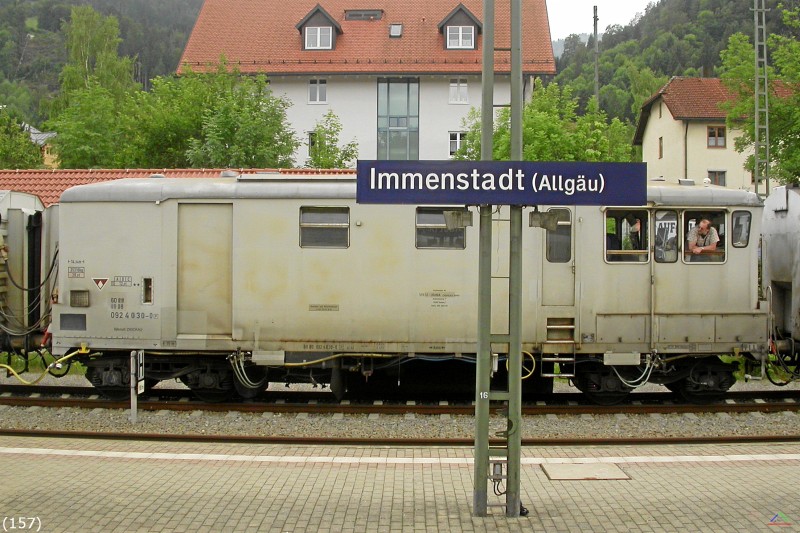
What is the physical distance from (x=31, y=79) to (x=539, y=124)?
17430cm

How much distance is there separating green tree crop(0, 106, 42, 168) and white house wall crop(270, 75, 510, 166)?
13.4 meters

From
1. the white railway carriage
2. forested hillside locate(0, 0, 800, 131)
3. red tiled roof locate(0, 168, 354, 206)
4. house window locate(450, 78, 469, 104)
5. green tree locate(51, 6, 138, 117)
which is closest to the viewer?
the white railway carriage

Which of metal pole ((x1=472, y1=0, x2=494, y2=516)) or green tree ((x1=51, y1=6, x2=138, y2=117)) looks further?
green tree ((x1=51, y1=6, x2=138, y2=117))

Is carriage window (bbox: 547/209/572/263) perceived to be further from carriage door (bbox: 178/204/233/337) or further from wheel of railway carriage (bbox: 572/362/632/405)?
carriage door (bbox: 178/204/233/337)

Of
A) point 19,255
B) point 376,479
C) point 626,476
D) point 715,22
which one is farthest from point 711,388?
point 715,22

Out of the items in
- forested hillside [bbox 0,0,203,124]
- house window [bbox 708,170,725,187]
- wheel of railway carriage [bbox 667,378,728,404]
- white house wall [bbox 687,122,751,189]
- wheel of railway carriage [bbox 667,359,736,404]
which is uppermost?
forested hillside [bbox 0,0,203,124]

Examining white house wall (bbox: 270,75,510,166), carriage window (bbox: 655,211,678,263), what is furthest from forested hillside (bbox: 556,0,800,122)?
carriage window (bbox: 655,211,678,263)

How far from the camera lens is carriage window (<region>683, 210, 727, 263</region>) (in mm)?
11922

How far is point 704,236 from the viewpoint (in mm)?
11977

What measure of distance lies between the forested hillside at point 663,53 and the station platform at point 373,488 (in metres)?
82.4

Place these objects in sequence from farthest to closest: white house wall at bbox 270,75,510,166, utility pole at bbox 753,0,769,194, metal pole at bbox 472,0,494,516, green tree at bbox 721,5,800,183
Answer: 1. white house wall at bbox 270,75,510,166
2. green tree at bbox 721,5,800,183
3. utility pole at bbox 753,0,769,194
4. metal pole at bbox 472,0,494,516

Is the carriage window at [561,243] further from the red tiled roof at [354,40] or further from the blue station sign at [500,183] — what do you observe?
the red tiled roof at [354,40]

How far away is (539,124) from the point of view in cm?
2284

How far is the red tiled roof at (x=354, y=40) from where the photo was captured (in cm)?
4350
